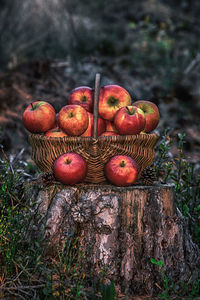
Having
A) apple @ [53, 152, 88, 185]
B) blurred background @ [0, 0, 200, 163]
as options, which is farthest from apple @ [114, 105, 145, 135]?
blurred background @ [0, 0, 200, 163]

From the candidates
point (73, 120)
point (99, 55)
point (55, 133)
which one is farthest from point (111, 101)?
point (99, 55)

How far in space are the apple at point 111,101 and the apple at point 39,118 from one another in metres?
0.46

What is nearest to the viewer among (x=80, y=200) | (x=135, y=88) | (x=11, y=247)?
(x=11, y=247)

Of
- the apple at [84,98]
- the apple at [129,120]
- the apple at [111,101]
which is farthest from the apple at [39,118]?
the apple at [129,120]

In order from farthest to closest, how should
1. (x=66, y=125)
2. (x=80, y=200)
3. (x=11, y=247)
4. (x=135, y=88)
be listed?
(x=135, y=88) < (x=66, y=125) < (x=80, y=200) < (x=11, y=247)

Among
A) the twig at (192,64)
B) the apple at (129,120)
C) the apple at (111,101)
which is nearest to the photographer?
the apple at (129,120)

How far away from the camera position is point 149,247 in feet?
9.10

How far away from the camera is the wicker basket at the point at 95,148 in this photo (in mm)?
2834

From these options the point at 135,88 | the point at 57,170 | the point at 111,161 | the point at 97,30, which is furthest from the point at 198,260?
the point at 97,30

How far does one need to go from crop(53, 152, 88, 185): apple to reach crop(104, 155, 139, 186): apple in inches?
7.9

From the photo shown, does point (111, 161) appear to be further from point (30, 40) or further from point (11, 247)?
point (30, 40)

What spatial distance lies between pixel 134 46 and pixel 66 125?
8.71 m

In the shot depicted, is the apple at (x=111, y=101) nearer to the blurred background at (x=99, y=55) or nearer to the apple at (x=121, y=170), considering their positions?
the apple at (x=121, y=170)

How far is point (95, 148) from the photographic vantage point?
2.84m
